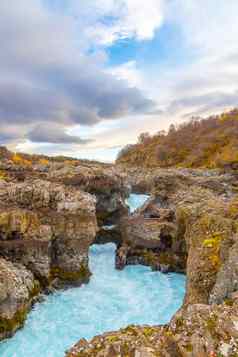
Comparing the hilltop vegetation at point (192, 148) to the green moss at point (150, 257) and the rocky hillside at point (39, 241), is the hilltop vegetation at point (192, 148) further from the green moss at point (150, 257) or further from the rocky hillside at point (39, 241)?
the rocky hillside at point (39, 241)

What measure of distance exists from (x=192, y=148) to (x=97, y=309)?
98333 mm

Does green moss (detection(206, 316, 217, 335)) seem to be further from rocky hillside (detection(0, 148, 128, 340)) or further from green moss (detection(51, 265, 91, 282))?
green moss (detection(51, 265, 91, 282))

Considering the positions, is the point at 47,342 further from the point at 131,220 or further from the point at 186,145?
the point at 186,145

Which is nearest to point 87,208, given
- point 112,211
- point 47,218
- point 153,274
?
point 47,218

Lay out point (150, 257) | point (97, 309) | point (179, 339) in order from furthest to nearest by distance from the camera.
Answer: point (150, 257) → point (97, 309) → point (179, 339)

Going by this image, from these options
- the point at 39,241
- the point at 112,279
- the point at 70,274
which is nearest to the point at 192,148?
the point at 112,279

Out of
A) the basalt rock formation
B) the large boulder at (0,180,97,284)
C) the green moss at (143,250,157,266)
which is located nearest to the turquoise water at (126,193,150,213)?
the basalt rock formation

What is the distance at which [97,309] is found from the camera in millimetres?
14812

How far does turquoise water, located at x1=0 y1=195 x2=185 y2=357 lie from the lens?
12.2 m

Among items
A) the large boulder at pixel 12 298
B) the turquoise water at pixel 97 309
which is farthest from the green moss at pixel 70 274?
the large boulder at pixel 12 298

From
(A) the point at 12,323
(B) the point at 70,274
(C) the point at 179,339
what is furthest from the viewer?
(B) the point at 70,274

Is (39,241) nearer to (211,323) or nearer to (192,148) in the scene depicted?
(211,323)

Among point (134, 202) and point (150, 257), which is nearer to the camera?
point (150, 257)

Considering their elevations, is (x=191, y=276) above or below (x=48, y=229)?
below
